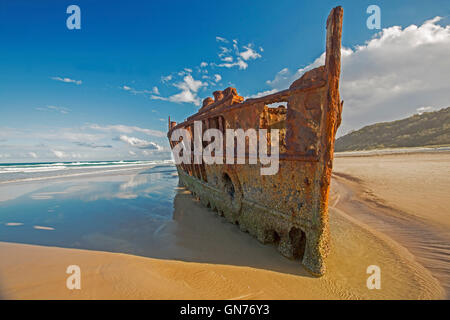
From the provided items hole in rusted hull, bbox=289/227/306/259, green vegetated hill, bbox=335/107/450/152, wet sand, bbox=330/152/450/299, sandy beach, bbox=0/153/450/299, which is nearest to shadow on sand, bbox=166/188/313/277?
sandy beach, bbox=0/153/450/299

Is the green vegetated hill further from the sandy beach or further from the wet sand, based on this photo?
the sandy beach

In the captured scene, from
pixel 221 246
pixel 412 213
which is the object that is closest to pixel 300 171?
pixel 221 246

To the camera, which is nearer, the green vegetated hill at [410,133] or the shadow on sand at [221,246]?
the shadow on sand at [221,246]

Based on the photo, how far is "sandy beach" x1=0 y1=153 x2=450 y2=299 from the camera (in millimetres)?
2389

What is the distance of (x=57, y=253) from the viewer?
3.40 metres

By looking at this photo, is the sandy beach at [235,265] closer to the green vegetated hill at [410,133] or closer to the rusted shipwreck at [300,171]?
the rusted shipwreck at [300,171]

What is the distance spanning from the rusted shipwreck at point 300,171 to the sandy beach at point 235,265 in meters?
0.38

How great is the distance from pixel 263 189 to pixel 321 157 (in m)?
1.37

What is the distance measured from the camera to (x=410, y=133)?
41969 millimetres

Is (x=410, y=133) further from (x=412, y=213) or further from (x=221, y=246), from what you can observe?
(x=221, y=246)

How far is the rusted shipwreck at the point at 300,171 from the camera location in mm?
2539

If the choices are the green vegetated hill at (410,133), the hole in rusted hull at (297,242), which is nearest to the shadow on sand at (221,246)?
the hole in rusted hull at (297,242)

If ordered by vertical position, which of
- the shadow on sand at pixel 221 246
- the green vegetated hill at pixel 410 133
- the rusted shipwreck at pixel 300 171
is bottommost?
the shadow on sand at pixel 221 246
